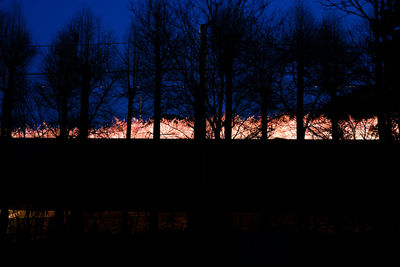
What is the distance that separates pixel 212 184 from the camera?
414 cm

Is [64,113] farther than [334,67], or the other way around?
[64,113]

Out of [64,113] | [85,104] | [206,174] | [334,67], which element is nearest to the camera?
[206,174]

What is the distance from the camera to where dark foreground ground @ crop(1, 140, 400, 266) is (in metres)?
3.97

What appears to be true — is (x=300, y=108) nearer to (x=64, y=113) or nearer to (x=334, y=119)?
(x=334, y=119)

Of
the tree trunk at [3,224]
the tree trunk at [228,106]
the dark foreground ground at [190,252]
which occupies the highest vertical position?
the tree trunk at [228,106]

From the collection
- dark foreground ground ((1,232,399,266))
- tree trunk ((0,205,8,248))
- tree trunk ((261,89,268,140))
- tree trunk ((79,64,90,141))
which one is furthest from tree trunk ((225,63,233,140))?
tree trunk ((79,64,90,141))

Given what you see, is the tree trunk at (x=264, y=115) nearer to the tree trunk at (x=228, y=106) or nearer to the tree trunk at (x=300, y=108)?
the tree trunk at (x=300, y=108)

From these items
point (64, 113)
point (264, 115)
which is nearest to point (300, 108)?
point (264, 115)

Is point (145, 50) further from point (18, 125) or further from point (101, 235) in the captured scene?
point (18, 125)

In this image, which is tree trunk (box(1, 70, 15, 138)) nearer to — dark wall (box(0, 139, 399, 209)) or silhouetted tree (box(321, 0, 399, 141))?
dark wall (box(0, 139, 399, 209))

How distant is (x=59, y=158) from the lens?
4121mm

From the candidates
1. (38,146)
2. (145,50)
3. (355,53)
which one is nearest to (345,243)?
(355,53)

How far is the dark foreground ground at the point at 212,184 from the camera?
3.97m

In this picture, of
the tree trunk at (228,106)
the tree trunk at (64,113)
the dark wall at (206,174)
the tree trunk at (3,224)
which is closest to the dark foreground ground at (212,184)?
the dark wall at (206,174)
